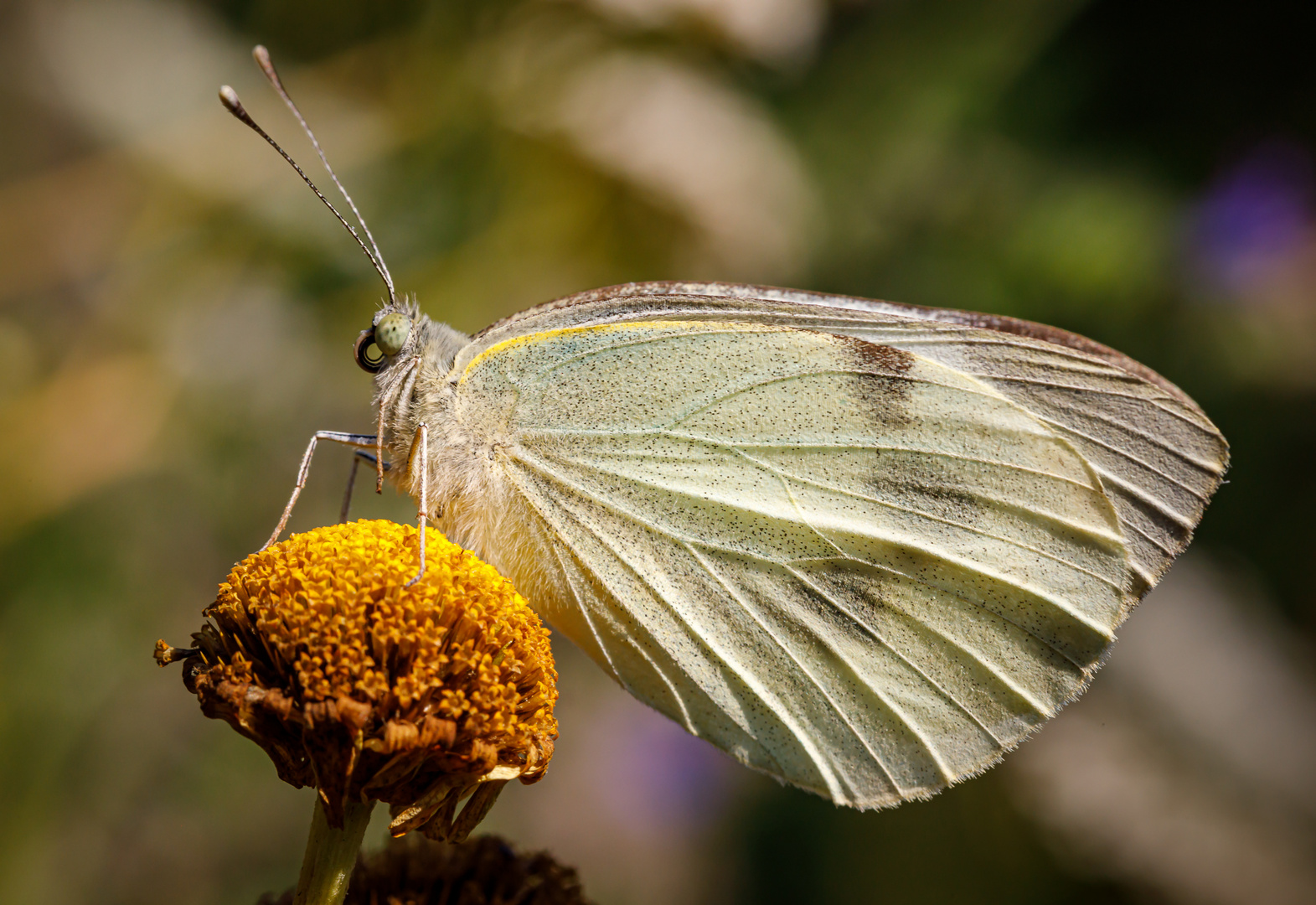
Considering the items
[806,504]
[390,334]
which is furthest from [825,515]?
[390,334]

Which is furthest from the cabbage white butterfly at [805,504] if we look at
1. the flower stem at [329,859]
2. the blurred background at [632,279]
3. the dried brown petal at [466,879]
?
the blurred background at [632,279]

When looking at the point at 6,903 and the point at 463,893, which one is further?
the point at 6,903

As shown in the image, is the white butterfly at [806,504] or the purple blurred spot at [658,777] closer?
the white butterfly at [806,504]

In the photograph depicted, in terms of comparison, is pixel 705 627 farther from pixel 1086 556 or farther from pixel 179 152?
pixel 179 152

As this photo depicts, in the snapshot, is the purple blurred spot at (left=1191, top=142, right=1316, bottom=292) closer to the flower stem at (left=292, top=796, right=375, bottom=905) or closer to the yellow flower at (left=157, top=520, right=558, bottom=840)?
the yellow flower at (left=157, top=520, right=558, bottom=840)

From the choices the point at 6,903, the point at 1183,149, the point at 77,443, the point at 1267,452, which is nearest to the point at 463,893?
the point at 6,903

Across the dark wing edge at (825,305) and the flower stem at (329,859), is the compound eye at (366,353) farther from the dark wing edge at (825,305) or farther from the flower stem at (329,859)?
the flower stem at (329,859)

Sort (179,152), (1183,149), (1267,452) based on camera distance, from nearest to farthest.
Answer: (179,152) → (1267,452) → (1183,149)
